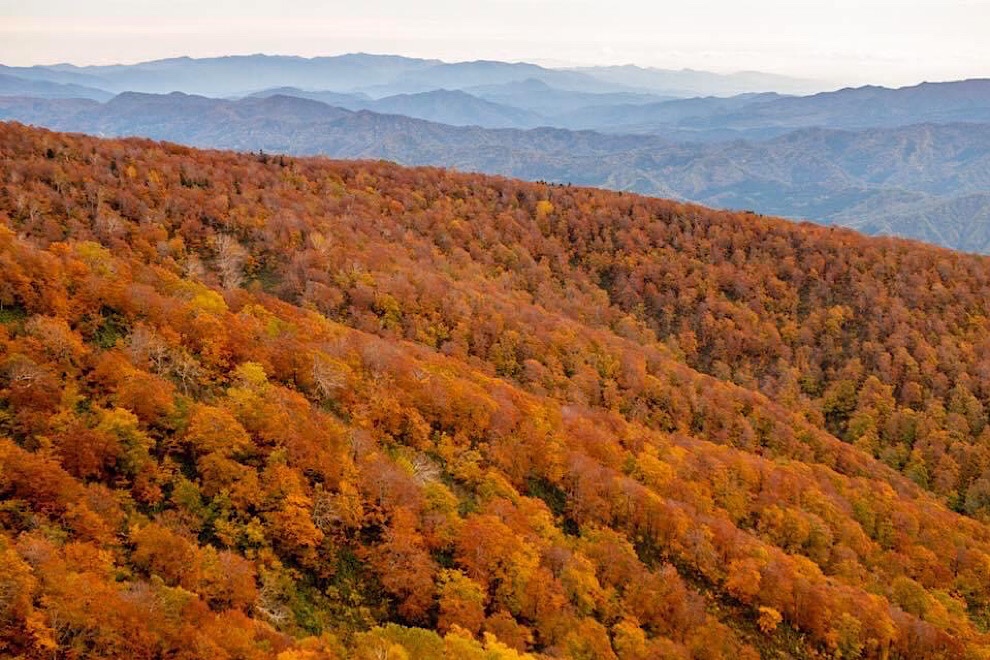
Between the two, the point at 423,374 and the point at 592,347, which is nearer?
the point at 423,374

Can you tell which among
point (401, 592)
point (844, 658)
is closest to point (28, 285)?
point (401, 592)

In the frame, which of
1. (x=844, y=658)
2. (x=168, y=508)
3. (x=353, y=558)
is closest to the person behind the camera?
(x=168, y=508)

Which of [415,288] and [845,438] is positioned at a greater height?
[415,288]

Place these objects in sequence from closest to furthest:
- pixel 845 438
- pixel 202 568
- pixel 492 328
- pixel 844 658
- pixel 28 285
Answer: pixel 202 568, pixel 28 285, pixel 844 658, pixel 492 328, pixel 845 438

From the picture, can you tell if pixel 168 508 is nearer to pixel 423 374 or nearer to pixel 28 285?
pixel 28 285

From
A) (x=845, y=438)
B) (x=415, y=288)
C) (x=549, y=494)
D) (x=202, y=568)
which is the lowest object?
(x=845, y=438)

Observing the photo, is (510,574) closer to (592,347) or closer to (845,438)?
(592,347)

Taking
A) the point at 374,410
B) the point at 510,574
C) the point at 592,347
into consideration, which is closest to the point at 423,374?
the point at 374,410
